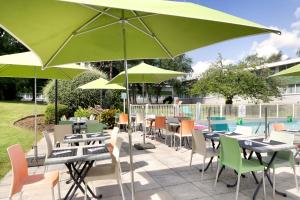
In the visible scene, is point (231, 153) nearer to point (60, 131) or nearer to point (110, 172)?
point (110, 172)

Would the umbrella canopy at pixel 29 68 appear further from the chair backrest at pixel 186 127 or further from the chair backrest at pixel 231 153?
the chair backrest at pixel 231 153

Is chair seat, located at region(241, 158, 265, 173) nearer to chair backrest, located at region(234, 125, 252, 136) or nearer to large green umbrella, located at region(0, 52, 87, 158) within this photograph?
chair backrest, located at region(234, 125, 252, 136)

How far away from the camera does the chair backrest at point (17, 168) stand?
3.32 meters

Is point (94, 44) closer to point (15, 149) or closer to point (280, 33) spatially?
point (15, 149)

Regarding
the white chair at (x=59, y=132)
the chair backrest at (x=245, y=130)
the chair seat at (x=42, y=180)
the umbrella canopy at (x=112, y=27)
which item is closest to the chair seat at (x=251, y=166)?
the chair backrest at (x=245, y=130)

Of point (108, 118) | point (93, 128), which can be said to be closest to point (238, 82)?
point (108, 118)

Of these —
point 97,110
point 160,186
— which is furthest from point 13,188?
point 97,110

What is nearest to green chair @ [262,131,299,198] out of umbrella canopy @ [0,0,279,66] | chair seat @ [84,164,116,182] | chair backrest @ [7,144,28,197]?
umbrella canopy @ [0,0,279,66]

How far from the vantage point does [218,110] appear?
1616 cm

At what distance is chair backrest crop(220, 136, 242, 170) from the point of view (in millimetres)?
3930

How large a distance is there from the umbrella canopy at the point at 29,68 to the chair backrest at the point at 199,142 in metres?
3.62

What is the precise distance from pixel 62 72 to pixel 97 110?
6.40 m

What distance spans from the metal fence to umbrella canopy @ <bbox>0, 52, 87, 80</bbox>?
706cm

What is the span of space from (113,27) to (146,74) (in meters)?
4.84
